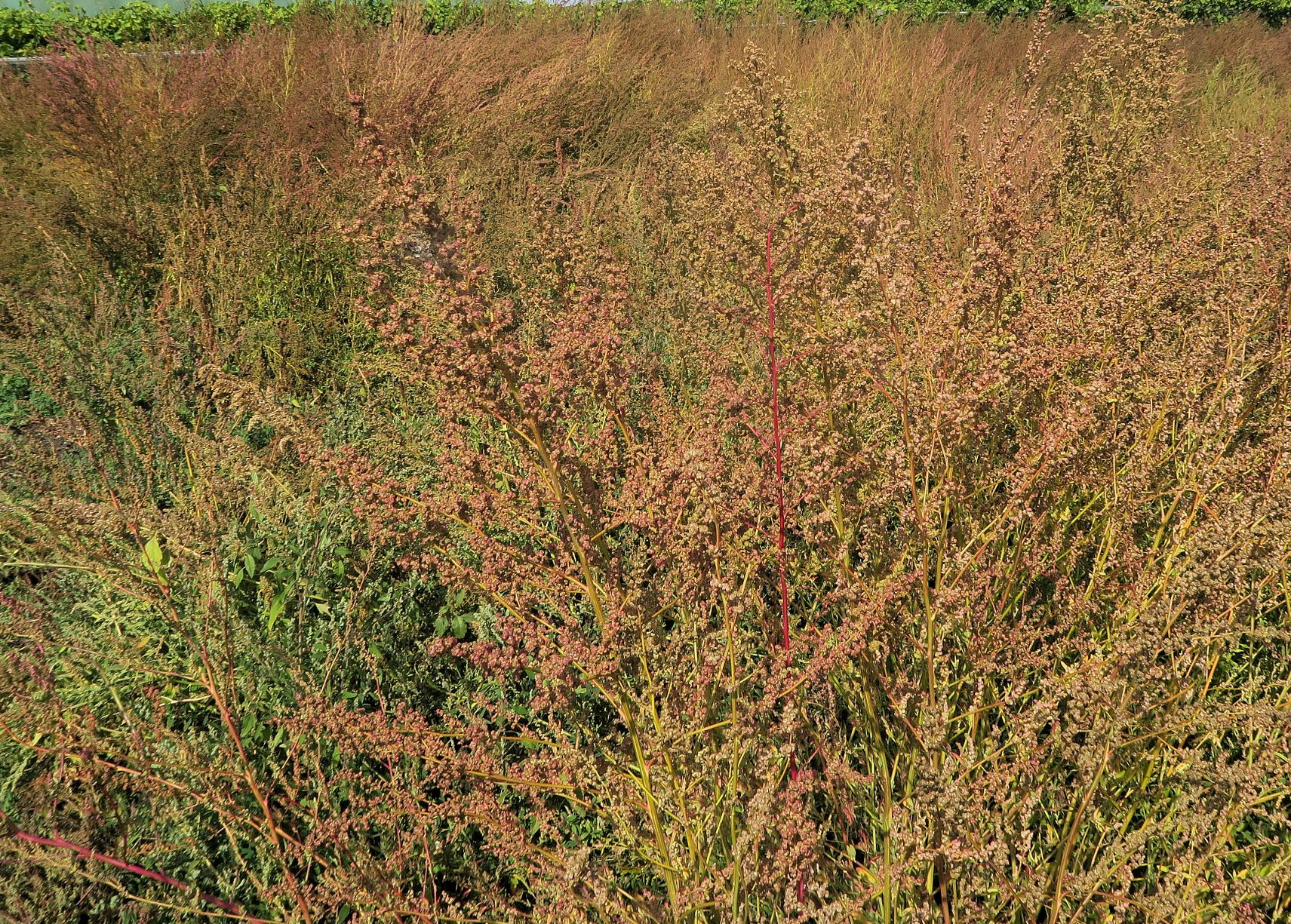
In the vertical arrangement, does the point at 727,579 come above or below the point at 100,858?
above

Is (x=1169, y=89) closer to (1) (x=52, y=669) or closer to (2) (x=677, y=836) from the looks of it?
(2) (x=677, y=836)

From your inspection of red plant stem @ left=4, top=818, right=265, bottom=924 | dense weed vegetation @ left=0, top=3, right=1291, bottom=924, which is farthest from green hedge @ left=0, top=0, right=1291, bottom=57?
red plant stem @ left=4, top=818, right=265, bottom=924

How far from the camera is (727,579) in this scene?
165 centimetres

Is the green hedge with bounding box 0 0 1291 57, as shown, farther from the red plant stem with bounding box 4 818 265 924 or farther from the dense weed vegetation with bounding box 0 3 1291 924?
the red plant stem with bounding box 4 818 265 924

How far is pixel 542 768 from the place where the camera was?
185 centimetres

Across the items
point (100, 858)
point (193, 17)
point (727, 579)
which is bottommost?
point (100, 858)

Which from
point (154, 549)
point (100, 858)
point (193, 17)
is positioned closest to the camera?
point (100, 858)

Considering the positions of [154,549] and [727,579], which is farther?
[154,549]

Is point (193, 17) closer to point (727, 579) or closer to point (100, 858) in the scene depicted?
point (100, 858)

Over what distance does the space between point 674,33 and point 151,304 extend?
848cm

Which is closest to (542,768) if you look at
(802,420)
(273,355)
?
(802,420)

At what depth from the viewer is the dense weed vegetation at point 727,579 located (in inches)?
62.5

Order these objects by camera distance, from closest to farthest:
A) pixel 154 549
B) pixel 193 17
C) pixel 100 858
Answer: pixel 100 858 < pixel 154 549 < pixel 193 17

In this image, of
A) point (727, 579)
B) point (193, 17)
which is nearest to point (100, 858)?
point (727, 579)
